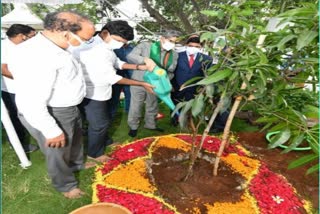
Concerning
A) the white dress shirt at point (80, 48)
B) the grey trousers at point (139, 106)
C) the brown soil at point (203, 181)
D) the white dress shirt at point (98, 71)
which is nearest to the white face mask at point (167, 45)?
the grey trousers at point (139, 106)

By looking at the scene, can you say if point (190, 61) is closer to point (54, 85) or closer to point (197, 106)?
point (197, 106)

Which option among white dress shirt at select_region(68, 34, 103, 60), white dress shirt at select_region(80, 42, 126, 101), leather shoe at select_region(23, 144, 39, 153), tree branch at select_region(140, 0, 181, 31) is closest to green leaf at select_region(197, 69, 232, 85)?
white dress shirt at select_region(80, 42, 126, 101)

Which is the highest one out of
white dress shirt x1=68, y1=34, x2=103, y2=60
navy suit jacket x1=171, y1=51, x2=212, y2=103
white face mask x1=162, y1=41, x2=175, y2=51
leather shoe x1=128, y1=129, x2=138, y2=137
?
white dress shirt x1=68, y1=34, x2=103, y2=60

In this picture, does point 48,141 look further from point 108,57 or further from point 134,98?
point 134,98

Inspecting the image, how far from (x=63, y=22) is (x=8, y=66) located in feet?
4.13

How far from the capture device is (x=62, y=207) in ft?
8.84

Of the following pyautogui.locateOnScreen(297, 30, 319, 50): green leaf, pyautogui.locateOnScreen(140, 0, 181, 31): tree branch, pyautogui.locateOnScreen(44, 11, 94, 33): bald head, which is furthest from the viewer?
pyautogui.locateOnScreen(140, 0, 181, 31): tree branch

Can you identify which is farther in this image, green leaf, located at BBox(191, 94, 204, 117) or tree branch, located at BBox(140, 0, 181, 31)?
tree branch, located at BBox(140, 0, 181, 31)

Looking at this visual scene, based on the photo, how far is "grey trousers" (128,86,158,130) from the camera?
13.4ft

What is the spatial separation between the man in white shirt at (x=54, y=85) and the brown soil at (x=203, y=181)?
965mm

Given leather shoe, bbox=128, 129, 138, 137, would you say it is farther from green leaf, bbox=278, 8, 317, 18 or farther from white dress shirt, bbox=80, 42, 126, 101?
green leaf, bbox=278, 8, 317, 18

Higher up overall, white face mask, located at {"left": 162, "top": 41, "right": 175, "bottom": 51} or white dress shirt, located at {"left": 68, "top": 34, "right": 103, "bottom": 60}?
white dress shirt, located at {"left": 68, "top": 34, "right": 103, "bottom": 60}

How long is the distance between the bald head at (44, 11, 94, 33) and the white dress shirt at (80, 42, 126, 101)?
571 millimetres

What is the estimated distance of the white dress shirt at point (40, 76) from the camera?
2.07m
